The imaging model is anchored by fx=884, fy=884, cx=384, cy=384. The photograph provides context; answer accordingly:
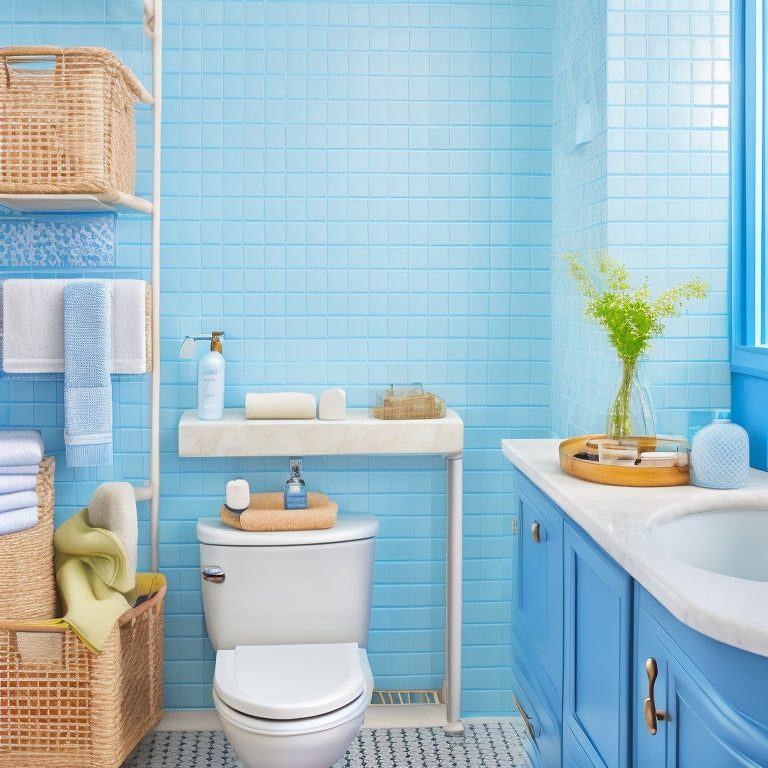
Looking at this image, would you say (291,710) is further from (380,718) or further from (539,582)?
(380,718)

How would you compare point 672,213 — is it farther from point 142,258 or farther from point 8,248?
point 8,248

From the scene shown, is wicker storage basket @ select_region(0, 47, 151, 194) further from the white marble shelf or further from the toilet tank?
the toilet tank

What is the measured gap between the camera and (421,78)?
8.27 ft

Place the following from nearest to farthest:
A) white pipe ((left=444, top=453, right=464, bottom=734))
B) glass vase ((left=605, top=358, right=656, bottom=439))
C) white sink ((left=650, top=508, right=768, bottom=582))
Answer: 1. white sink ((left=650, top=508, right=768, bottom=582))
2. glass vase ((left=605, top=358, right=656, bottom=439))
3. white pipe ((left=444, top=453, right=464, bottom=734))

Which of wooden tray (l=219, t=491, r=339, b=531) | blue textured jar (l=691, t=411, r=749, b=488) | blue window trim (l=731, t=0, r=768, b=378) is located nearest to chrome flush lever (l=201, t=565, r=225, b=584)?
wooden tray (l=219, t=491, r=339, b=531)

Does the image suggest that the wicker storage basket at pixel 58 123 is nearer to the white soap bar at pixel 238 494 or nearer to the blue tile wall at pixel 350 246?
the blue tile wall at pixel 350 246

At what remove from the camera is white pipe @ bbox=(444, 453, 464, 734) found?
2465 millimetres

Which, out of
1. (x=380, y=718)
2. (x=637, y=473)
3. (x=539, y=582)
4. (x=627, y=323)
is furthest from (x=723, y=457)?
(x=380, y=718)

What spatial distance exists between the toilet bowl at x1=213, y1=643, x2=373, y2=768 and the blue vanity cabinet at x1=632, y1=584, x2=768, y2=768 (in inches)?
32.2

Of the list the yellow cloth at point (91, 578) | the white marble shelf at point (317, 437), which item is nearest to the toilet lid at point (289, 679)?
the yellow cloth at point (91, 578)

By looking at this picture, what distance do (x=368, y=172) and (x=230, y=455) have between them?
0.89 meters

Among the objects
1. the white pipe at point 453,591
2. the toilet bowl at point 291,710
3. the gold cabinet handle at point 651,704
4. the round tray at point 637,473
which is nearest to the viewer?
the gold cabinet handle at point 651,704

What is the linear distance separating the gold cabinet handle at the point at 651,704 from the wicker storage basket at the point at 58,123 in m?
1.64

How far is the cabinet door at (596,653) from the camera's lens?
131 cm
